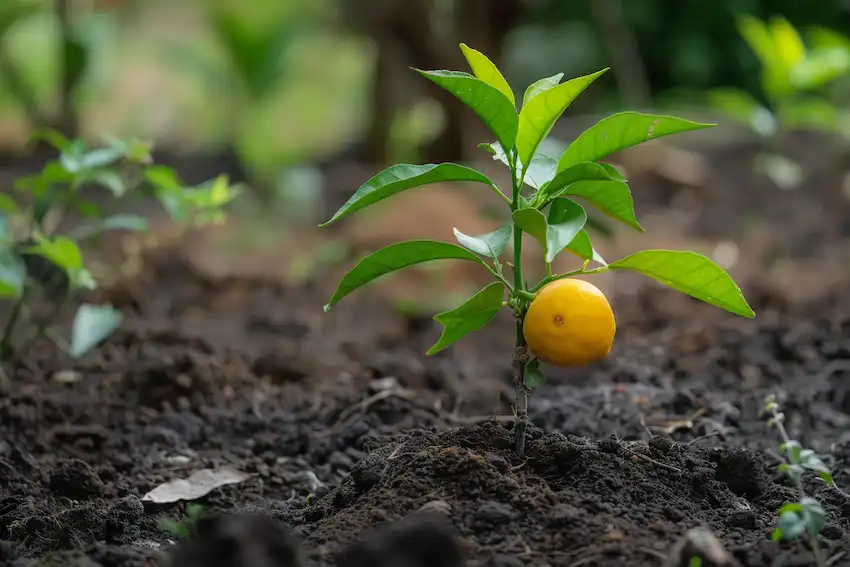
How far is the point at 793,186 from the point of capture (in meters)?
5.66

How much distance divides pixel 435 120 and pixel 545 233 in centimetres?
438

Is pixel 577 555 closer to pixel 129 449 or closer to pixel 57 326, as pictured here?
pixel 129 449

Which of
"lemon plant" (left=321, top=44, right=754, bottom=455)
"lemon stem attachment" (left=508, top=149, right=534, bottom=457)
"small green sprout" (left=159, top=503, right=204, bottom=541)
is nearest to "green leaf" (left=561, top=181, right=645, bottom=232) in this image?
"lemon plant" (left=321, top=44, right=754, bottom=455)

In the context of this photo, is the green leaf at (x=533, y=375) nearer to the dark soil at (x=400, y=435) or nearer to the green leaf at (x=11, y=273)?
Answer: the dark soil at (x=400, y=435)

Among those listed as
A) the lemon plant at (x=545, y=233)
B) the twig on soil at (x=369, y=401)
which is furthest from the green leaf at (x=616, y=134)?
the twig on soil at (x=369, y=401)

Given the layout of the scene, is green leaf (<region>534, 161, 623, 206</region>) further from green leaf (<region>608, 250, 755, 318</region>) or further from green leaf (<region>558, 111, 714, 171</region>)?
green leaf (<region>608, 250, 755, 318</region>)

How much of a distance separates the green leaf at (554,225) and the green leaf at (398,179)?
0.43 ft

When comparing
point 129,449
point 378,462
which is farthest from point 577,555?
point 129,449

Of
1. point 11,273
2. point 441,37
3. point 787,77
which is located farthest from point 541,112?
point 441,37

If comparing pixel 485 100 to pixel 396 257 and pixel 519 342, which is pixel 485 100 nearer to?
pixel 396 257

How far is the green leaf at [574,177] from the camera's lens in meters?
1.72

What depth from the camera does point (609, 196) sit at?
1.77 meters

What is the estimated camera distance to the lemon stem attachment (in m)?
1.82

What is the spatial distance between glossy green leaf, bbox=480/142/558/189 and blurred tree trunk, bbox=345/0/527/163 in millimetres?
3556
